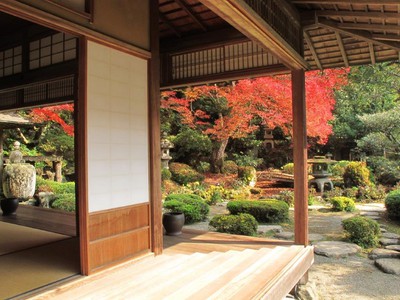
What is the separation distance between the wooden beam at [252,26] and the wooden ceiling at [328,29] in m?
0.65

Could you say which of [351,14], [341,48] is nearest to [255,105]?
[341,48]

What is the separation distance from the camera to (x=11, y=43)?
5414 mm

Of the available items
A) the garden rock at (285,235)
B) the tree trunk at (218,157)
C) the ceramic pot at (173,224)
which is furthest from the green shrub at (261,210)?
the tree trunk at (218,157)

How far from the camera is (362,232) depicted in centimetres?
650

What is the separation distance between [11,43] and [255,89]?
26.1 ft

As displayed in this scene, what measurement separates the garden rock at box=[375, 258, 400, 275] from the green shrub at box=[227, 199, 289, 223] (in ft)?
9.59

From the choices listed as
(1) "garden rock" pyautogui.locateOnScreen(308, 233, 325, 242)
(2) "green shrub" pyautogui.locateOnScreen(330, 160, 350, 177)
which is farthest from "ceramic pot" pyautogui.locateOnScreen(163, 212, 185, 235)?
(2) "green shrub" pyautogui.locateOnScreen(330, 160, 350, 177)

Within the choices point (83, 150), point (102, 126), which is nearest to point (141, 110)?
point (102, 126)

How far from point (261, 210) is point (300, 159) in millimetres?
3951

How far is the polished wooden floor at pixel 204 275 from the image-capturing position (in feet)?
8.93

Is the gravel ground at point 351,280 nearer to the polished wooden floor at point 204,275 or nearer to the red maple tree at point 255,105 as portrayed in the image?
the polished wooden floor at point 204,275

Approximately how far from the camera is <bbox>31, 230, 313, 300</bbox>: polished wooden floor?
272cm

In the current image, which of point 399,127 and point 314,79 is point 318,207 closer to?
point 314,79

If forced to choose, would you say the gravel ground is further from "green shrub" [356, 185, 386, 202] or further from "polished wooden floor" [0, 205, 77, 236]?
"green shrub" [356, 185, 386, 202]
